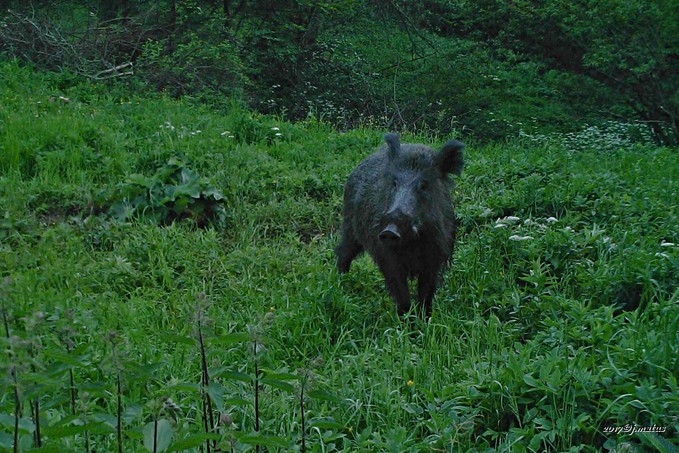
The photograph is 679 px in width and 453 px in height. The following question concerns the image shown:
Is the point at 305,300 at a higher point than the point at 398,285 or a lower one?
lower

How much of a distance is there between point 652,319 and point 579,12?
10203mm

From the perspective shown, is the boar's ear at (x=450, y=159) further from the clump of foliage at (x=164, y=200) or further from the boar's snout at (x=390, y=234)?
the clump of foliage at (x=164, y=200)

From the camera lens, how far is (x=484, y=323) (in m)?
4.71

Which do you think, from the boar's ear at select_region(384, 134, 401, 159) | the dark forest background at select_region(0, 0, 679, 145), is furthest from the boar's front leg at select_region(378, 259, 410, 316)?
the dark forest background at select_region(0, 0, 679, 145)

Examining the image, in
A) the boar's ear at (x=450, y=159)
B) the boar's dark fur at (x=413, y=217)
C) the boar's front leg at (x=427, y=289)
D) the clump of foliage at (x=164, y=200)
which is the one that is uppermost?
the boar's ear at (x=450, y=159)

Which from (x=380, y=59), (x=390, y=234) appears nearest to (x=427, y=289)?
(x=390, y=234)

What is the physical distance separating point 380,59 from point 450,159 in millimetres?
11237

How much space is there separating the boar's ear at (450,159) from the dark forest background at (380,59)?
5.83 metres

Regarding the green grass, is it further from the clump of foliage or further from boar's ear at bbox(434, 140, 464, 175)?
boar's ear at bbox(434, 140, 464, 175)

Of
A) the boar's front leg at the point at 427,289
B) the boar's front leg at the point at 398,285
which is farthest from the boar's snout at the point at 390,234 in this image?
the boar's front leg at the point at 427,289

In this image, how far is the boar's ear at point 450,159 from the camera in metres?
5.40

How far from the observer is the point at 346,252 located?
6246mm

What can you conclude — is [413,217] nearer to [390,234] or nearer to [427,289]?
[390,234]

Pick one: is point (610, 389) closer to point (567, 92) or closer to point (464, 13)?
point (567, 92)
